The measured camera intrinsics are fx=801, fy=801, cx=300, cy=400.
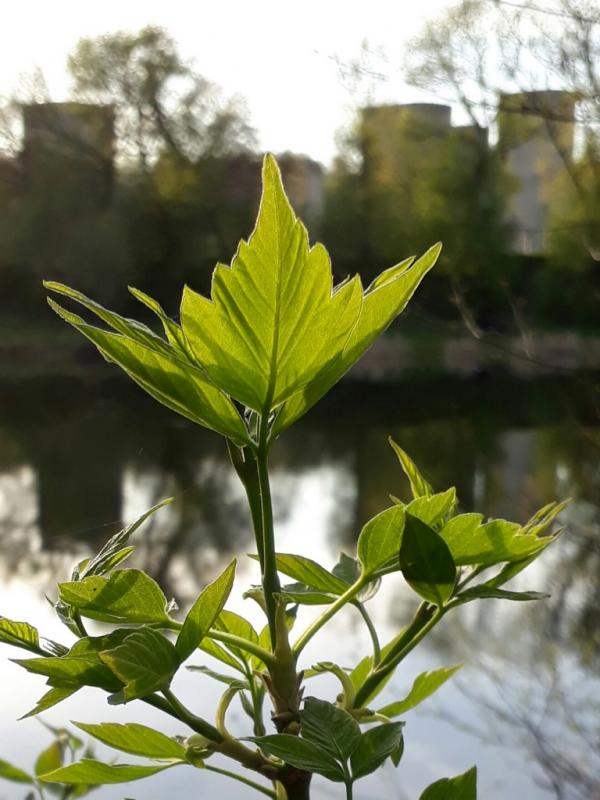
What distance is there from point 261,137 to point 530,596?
126cm

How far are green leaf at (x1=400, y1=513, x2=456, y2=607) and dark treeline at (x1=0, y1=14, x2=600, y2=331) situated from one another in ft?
2.74

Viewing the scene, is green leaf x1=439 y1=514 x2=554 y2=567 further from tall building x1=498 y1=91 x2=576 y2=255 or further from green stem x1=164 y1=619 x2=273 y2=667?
tall building x1=498 y1=91 x2=576 y2=255

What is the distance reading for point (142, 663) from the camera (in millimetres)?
79

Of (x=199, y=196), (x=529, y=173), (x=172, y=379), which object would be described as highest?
(x=529, y=173)

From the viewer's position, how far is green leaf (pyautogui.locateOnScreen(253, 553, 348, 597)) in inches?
4.3

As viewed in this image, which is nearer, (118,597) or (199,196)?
(118,597)

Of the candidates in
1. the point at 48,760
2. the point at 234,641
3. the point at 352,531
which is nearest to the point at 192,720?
the point at 234,641

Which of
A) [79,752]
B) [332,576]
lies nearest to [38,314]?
[79,752]

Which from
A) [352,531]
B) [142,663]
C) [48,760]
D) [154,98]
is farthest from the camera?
[154,98]

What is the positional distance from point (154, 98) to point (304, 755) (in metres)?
1.26

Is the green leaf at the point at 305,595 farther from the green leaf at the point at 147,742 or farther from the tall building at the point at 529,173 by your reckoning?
the tall building at the point at 529,173

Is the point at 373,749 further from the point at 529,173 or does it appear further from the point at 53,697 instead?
the point at 529,173

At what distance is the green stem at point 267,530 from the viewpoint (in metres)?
0.09

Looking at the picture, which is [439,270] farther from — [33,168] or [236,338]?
[236,338]
